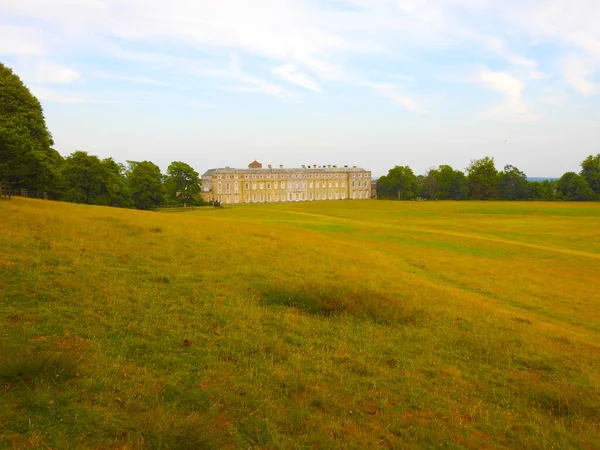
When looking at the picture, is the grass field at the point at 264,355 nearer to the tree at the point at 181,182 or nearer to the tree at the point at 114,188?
the tree at the point at 114,188

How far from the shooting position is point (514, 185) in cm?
13775

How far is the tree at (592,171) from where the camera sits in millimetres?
127312

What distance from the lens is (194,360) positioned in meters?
7.77

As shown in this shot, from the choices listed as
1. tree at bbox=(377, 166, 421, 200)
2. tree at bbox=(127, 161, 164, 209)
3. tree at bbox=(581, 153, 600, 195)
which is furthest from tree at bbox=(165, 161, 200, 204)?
tree at bbox=(581, 153, 600, 195)

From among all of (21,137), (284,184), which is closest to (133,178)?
(21,137)

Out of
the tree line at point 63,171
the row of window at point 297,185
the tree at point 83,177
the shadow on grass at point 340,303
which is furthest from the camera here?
the row of window at point 297,185

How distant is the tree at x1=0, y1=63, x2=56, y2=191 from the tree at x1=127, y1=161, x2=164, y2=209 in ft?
147

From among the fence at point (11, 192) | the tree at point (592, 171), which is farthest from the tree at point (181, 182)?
the tree at point (592, 171)

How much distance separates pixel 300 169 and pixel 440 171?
171ft

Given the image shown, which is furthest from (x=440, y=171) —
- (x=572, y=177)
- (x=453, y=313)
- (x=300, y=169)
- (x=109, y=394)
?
(x=109, y=394)

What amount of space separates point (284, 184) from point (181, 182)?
2444 inches

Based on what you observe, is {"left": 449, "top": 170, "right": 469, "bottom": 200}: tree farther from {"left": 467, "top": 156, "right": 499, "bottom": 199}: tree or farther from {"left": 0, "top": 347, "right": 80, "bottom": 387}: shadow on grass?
{"left": 0, "top": 347, "right": 80, "bottom": 387}: shadow on grass

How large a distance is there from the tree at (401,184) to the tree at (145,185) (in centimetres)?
9064

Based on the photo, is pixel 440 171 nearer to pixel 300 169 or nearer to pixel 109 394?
pixel 300 169
